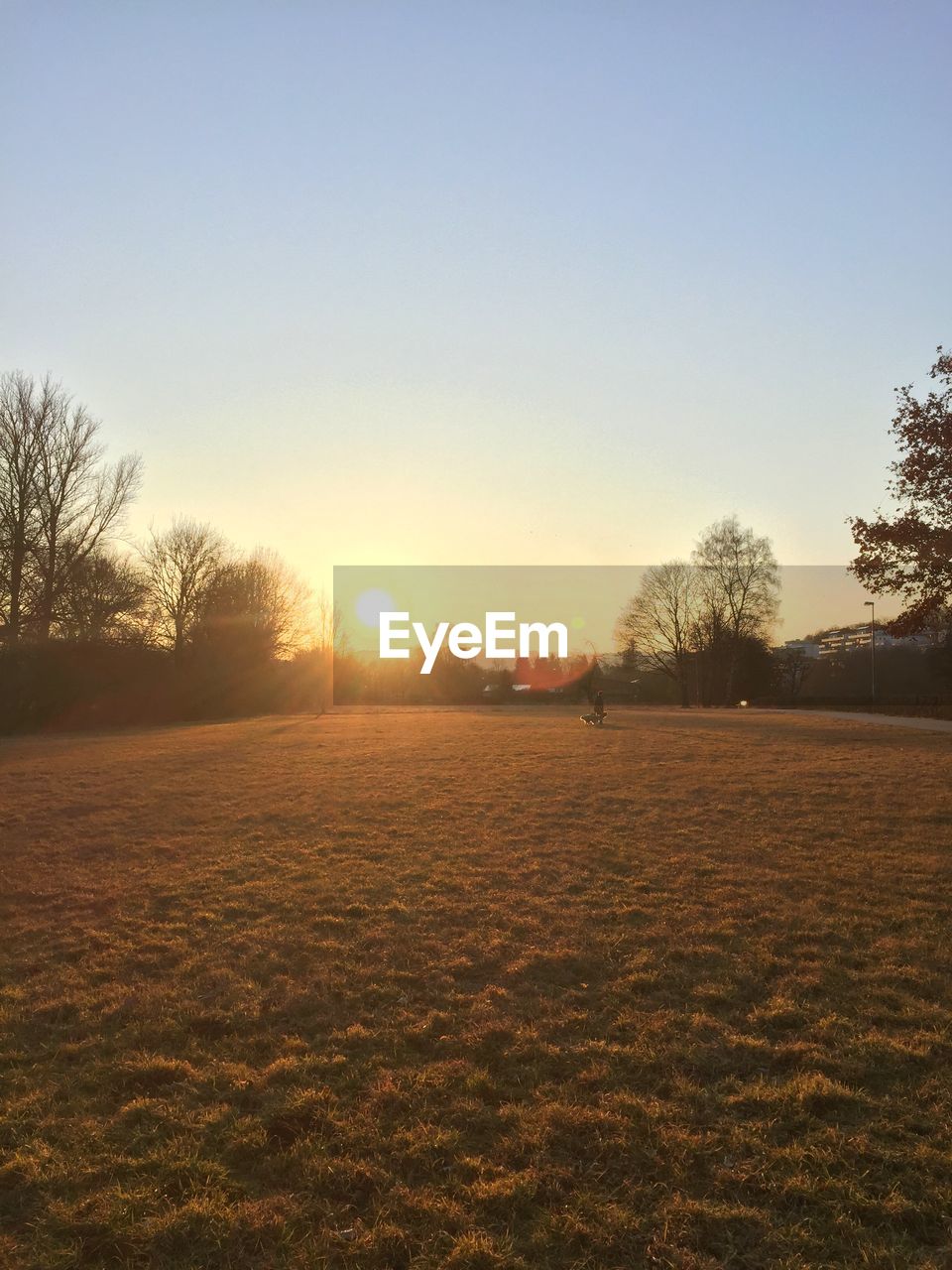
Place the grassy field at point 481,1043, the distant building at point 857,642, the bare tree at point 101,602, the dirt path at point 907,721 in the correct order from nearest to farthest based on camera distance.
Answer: the grassy field at point 481,1043 < the dirt path at point 907,721 < the bare tree at point 101,602 < the distant building at point 857,642

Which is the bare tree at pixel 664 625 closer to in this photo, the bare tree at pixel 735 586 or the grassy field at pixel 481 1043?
the bare tree at pixel 735 586

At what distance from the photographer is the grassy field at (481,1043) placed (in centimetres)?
306

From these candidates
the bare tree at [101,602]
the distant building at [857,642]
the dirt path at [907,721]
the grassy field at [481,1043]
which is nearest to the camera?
the grassy field at [481,1043]

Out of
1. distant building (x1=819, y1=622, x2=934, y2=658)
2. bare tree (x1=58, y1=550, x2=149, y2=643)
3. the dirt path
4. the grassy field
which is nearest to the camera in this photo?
the grassy field

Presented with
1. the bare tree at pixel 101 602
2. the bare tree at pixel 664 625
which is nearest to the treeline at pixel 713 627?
the bare tree at pixel 664 625

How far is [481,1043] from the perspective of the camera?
14.8 ft

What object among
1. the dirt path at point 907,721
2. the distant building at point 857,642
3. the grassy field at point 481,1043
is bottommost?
the grassy field at point 481,1043

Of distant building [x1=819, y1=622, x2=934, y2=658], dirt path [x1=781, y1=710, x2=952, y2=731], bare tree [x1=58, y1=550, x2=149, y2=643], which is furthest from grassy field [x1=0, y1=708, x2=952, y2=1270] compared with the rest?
distant building [x1=819, y1=622, x2=934, y2=658]

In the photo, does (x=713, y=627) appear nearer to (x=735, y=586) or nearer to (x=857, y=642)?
(x=735, y=586)

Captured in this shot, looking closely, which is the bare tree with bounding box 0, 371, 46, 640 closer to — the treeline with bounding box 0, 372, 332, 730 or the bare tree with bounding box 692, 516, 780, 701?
the treeline with bounding box 0, 372, 332, 730

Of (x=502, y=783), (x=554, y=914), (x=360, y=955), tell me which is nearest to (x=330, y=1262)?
(x=360, y=955)

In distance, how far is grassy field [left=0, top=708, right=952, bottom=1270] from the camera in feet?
10.0

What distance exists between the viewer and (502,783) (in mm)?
13797

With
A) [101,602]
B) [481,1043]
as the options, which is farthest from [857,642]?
[481,1043]
